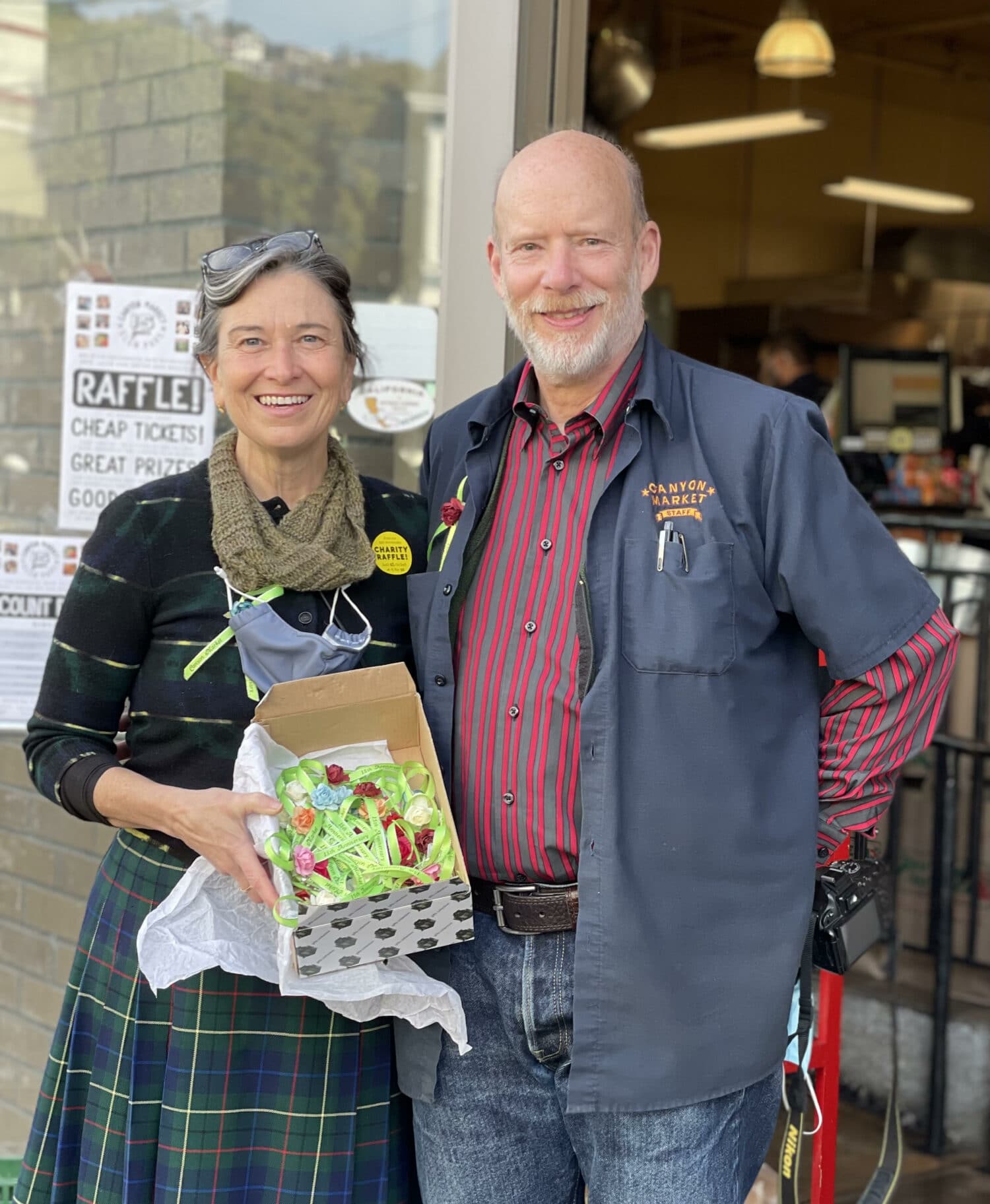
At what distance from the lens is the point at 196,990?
82.2 inches

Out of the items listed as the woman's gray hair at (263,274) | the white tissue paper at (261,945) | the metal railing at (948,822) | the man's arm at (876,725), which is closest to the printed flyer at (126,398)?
the woman's gray hair at (263,274)

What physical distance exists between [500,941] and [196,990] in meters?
0.44

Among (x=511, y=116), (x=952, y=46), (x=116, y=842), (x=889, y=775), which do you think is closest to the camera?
(x=889, y=775)

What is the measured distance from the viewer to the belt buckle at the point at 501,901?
204 cm

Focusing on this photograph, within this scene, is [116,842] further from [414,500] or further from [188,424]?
[188,424]

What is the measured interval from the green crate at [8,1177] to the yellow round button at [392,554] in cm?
153

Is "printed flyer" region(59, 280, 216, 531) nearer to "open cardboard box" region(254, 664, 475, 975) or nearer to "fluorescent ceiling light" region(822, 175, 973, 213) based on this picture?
"open cardboard box" region(254, 664, 475, 975)

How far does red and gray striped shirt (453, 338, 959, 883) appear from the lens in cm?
200

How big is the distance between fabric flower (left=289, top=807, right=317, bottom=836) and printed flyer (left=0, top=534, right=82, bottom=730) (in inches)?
53.4

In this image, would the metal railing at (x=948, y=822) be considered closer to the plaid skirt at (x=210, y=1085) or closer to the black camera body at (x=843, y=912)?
the black camera body at (x=843, y=912)

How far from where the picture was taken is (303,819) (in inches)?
73.3

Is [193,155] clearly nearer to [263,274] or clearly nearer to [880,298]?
[263,274]

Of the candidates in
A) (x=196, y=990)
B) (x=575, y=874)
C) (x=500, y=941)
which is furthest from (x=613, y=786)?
(x=196, y=990)

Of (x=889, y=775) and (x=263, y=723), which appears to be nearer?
(x=263, y=723)
